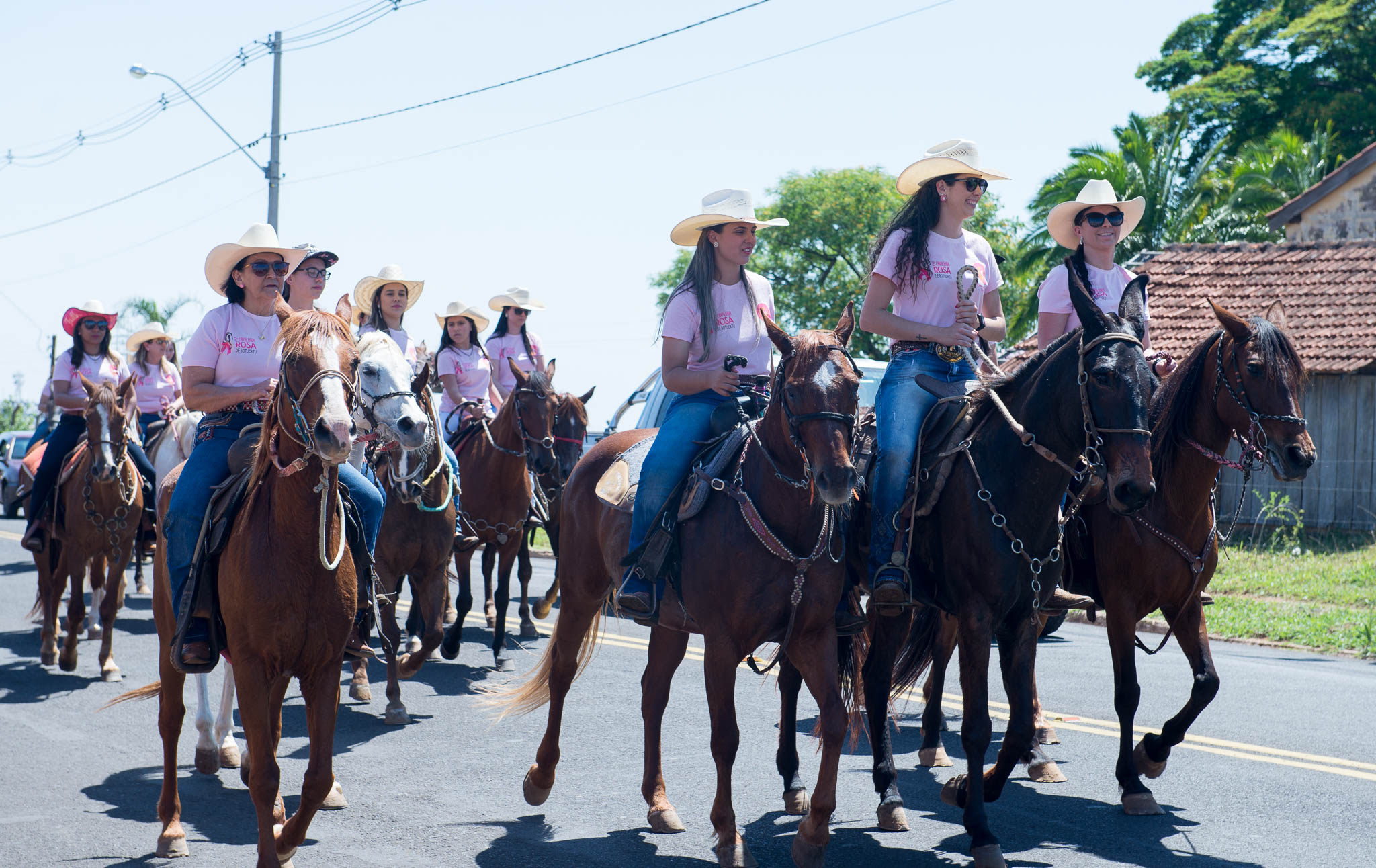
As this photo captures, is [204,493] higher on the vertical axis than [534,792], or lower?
higher

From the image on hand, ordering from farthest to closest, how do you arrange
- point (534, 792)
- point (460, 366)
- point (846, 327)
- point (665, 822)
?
point (460, 366)
point (534, 792)
point (665, 822)
point (846, 327)

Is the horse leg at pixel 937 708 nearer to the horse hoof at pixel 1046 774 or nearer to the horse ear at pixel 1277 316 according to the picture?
the horse hoof at pixel 1046 774

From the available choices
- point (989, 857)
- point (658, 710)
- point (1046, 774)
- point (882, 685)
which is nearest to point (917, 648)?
point (882, 685)

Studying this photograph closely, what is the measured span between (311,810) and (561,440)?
288 inches

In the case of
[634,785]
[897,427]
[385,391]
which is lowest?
[634,785]

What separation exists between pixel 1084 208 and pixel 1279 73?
3832 cm

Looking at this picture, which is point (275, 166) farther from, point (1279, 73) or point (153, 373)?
point (1279, 73)

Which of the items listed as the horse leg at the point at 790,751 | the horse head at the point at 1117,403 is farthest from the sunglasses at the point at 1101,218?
the horse leg at the point at 790,751

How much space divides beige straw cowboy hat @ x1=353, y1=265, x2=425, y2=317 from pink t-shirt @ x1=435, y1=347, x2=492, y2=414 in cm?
160

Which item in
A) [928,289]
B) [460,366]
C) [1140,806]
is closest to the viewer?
[1140,806]

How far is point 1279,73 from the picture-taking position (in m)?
40.6

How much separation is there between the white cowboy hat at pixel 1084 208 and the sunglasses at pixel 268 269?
454 centimetres

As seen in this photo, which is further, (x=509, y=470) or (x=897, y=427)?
(x=509, y=470)

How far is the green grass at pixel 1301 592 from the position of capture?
40.8 ft
